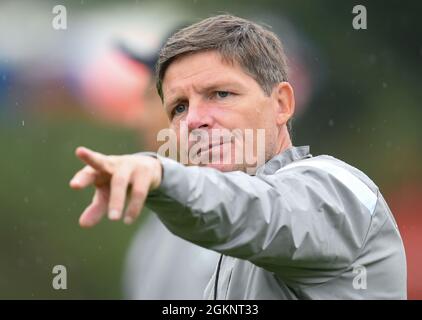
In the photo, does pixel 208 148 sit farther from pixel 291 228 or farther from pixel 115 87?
pixel 115 87

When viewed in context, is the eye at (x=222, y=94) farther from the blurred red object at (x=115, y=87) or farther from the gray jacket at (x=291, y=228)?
the blurred red object at (x=115, y=87)

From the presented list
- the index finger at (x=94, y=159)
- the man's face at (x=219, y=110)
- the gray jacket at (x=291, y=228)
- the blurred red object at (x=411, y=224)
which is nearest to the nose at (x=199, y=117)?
the man's face at (x=219, y=110)

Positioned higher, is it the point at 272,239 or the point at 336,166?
the point at 336,166

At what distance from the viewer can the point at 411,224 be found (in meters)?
5.36

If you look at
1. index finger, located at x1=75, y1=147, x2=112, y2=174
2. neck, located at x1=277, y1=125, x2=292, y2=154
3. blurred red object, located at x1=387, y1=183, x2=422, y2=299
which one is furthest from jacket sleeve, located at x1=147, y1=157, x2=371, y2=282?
blurred red object, located at x1=387, y1=183, x2=422, y2=299

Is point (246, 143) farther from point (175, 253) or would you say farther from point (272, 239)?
point (175, 253)

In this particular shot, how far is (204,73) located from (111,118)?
3230 mm

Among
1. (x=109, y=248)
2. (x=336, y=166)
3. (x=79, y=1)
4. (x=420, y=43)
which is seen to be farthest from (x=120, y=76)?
(x=336, y=166)

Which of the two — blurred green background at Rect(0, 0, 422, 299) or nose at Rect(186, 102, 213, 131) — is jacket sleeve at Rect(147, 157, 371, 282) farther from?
blurred green background at Rect(0, 0, 422, 299)

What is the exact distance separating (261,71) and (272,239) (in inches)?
32.9

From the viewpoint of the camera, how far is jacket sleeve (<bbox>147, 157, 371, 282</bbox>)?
5.14ft

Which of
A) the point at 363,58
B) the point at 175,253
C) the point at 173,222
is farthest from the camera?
the point at 363,58

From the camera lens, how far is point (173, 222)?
1.60 meters

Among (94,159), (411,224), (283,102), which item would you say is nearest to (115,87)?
(411,224)
